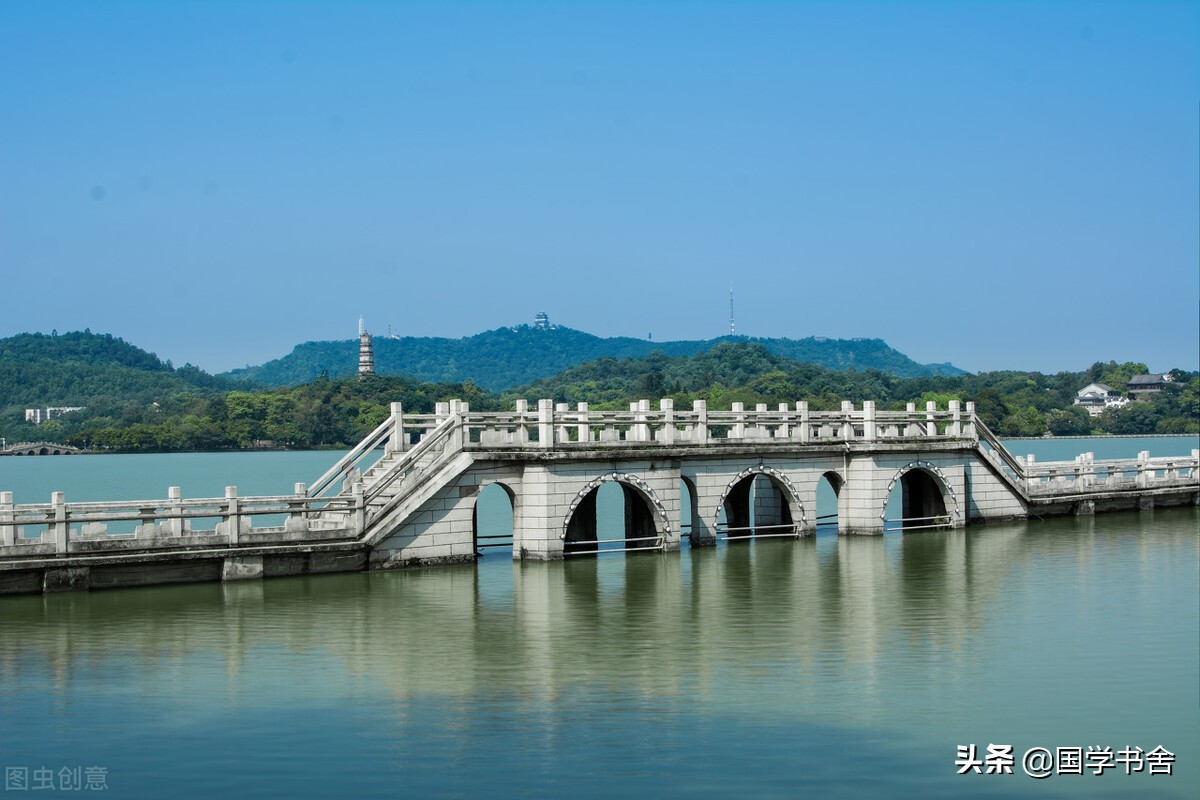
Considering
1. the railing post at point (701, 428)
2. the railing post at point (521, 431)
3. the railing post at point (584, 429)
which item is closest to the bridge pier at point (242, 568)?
the railing post at point (521, 431)

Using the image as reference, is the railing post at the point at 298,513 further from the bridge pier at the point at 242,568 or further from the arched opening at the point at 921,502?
the arched opening at the point at 921,502

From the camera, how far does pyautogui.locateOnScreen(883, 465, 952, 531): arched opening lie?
47.2 metres

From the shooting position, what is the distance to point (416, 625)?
93.6 ft

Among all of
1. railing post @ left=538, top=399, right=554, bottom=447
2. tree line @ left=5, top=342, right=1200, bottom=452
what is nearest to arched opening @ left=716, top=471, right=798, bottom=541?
railing post @ left=538, top=399, right=554, bottom=447

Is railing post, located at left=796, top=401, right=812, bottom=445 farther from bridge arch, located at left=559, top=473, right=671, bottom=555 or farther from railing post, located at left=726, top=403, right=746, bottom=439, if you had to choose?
bridge arch, located at left=559, top=473, right=671, bottom=555

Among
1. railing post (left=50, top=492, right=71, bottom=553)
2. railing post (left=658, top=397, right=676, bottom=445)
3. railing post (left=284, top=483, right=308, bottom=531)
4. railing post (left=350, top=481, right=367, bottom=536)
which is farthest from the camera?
railing post (left=658, top=397, right=676, bottom=445)

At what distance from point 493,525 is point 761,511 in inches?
740

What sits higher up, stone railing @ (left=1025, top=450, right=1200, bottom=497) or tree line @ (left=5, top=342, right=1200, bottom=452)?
tree line @ (left=5, top=342, right=1200, bottom=452)

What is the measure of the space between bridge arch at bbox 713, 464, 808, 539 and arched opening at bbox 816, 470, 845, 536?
151 centimetres

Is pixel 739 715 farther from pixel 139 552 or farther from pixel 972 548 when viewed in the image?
pixel 972 548

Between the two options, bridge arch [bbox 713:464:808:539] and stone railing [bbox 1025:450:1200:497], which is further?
stone railing [bbox 1025:450:1200:497]

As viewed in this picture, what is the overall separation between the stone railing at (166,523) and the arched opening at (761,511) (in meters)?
14.1

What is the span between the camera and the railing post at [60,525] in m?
30.2

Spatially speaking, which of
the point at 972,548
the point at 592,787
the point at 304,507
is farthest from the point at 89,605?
the point at 972,548
